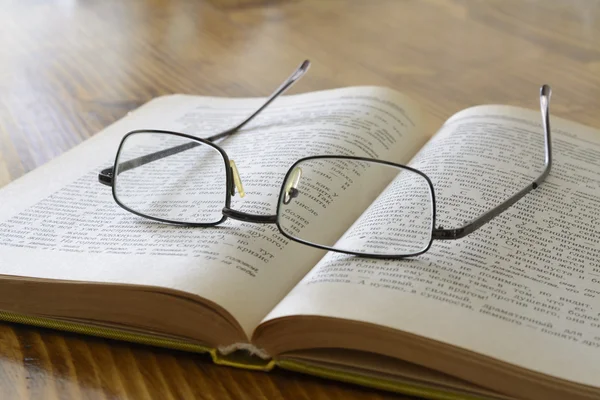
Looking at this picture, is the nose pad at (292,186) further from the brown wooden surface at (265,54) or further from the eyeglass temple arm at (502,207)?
the brown wooden surface at (265,54)

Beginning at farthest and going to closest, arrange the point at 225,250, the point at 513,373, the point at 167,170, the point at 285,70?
1. the point at 285,70
2. the point at 167,170
3. the point at 225,250
4. the point at 513,373

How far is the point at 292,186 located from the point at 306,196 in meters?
0.02

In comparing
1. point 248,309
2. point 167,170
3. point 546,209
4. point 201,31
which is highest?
point 201,31

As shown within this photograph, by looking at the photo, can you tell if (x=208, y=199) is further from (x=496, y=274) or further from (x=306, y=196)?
(x=496, y=274)

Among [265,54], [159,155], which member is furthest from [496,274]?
[265,54]

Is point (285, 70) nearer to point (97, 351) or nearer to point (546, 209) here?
point (546, 209)

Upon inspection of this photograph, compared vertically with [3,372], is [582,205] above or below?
above

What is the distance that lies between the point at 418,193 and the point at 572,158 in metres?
0.23

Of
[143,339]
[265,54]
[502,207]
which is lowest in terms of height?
[143,339]

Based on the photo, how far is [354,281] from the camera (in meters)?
0.60

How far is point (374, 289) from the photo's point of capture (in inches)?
23.2

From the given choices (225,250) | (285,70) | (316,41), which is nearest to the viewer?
(225,250)

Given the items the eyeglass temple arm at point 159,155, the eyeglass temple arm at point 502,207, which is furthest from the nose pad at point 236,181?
the eyeglass temple arm at point 502,207

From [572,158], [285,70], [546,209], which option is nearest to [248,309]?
[546,209]
